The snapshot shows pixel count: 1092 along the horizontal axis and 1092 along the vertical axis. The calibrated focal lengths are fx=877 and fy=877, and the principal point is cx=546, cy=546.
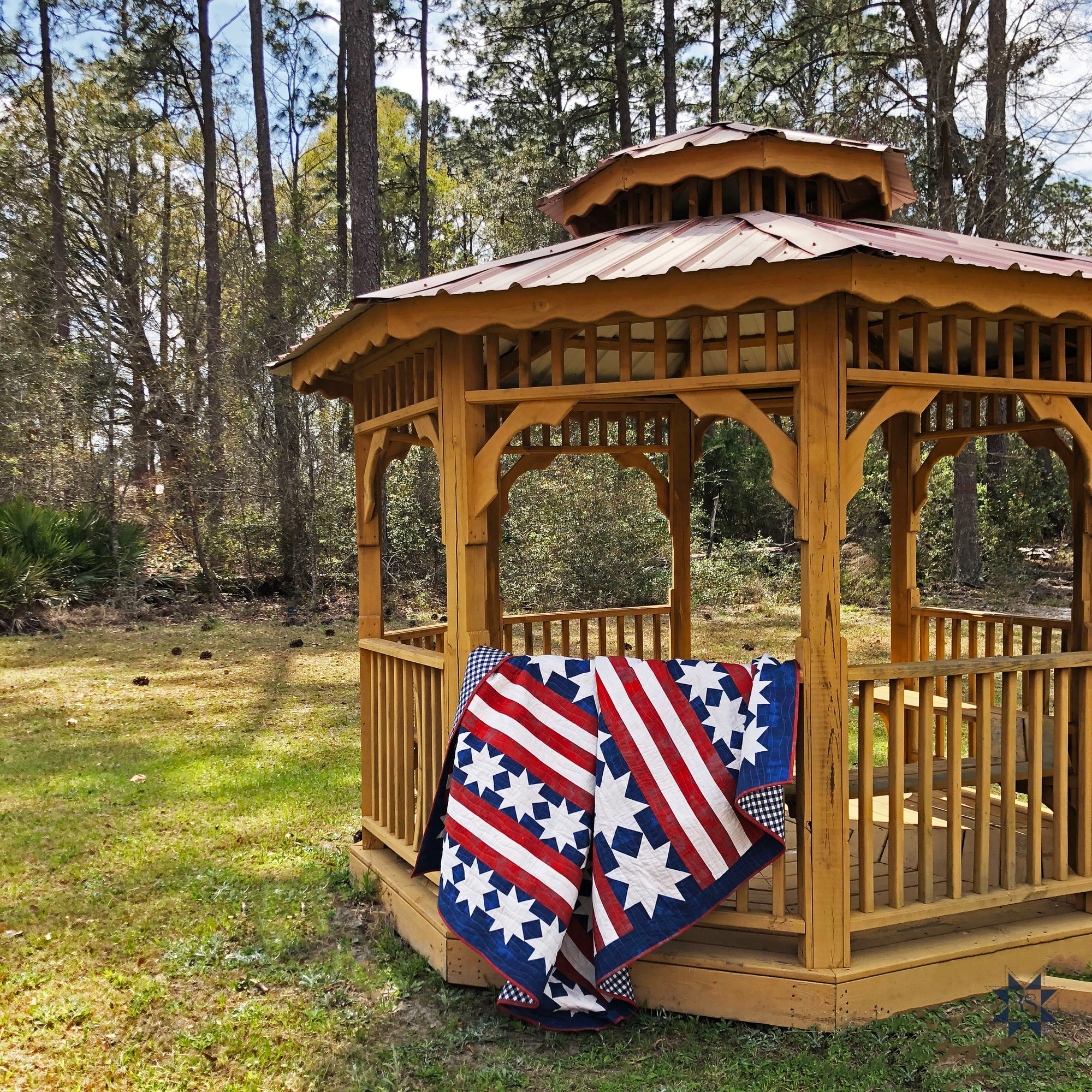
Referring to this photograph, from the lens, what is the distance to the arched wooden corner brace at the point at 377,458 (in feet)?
15.0

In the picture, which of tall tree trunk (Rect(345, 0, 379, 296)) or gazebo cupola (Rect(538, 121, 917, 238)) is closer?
gazebo cupola (Rect(538, 121, 917, 238))

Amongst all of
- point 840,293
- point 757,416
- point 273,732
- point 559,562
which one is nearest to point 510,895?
point 757,416

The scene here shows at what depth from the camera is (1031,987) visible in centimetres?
349

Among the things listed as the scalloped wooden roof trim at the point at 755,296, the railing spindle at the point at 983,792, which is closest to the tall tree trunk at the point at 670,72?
the scalloped wooden roof trim at the point at 755,296

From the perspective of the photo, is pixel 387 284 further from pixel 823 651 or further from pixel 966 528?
pixel 823 651

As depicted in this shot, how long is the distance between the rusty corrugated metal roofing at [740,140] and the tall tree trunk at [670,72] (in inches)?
505

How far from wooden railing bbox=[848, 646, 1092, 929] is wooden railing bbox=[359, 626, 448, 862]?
6.24 ft

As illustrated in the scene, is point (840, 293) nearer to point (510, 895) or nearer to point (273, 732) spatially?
point (510, 895)

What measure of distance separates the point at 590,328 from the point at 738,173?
144 cm

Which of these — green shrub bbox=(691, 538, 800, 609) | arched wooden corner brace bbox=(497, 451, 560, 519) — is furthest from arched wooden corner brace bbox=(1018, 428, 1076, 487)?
green shrub bbox=(691, 538, 800, 609)

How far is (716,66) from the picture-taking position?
61.2 ft

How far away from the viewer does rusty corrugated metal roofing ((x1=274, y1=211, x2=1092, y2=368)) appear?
3.12 m

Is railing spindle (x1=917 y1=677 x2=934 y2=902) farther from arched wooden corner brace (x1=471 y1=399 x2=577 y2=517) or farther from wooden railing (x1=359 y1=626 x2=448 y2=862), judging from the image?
wooden railing (x1=359 y1=626 x2=448 y2=862)

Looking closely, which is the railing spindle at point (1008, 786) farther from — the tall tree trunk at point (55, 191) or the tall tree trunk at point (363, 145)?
the tall tree trunk at point (55, 191)
